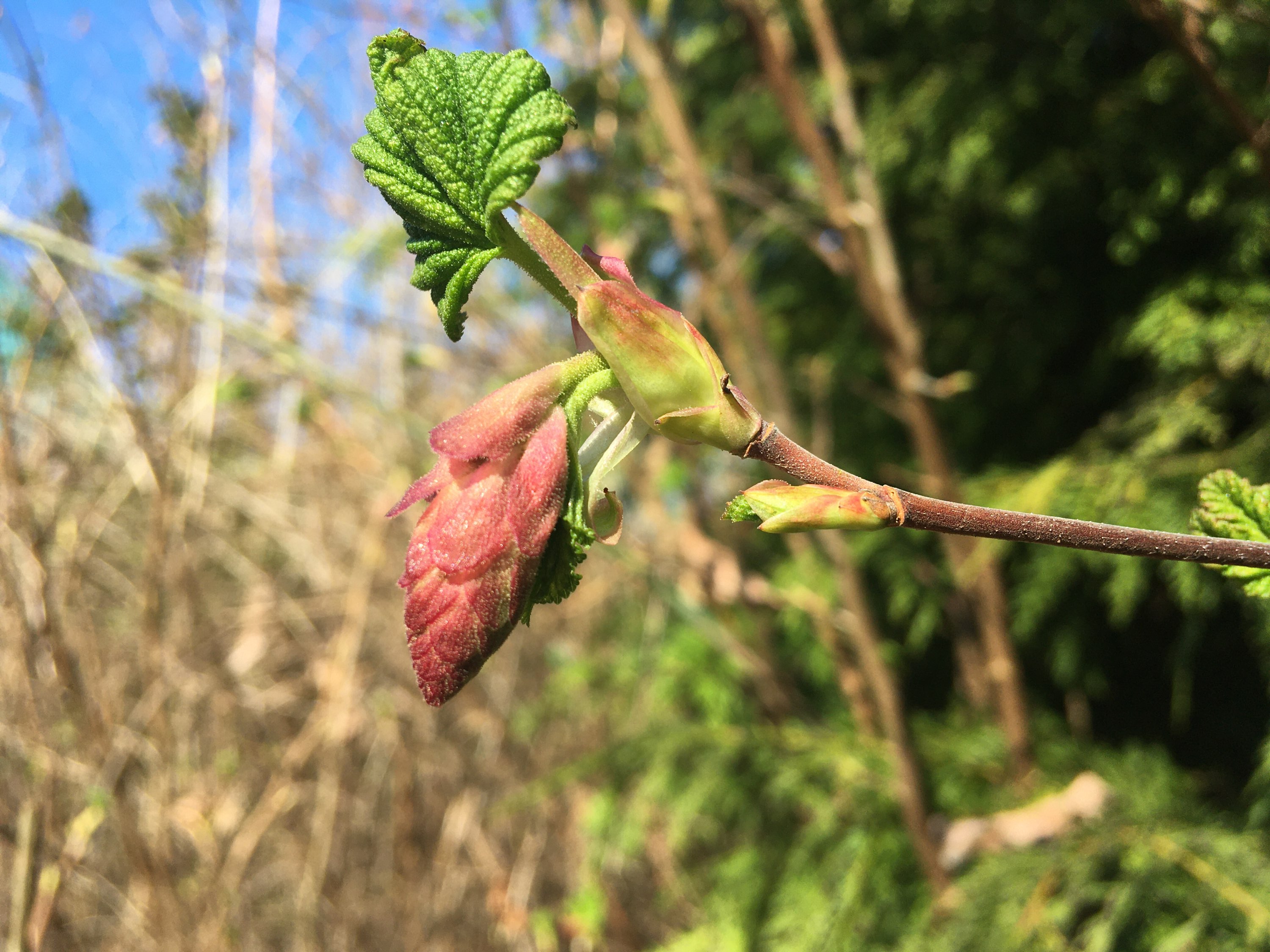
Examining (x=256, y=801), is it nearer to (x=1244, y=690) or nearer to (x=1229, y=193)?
(x=1244, y=690)

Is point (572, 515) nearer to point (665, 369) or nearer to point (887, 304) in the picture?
point (665, 369)

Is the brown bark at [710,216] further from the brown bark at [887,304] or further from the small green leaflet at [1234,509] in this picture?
the small green leaflet at [1234,509]

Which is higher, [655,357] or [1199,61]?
[655,357]

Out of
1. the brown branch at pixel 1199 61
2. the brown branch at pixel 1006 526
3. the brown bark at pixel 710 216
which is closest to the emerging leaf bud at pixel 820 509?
the brown branch at pixel 1006 526

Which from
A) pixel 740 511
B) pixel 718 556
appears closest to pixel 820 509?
pixel 740 511

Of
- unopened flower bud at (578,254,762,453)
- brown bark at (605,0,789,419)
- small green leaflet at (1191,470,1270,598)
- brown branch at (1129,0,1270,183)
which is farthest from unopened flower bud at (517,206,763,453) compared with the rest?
brown bark at (605,0,789,419)

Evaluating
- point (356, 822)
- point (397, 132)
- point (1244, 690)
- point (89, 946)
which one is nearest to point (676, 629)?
point (356, 822)

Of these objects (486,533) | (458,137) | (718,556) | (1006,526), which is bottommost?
(718,556)
